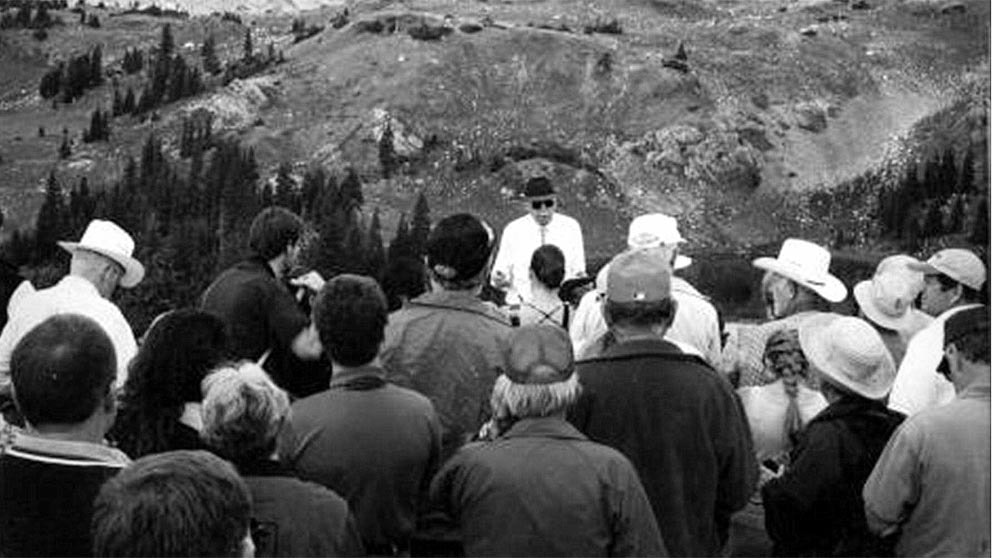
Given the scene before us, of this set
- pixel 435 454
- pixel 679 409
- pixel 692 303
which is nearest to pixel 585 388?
pixel 679 409

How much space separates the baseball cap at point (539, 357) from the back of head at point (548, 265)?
348cm

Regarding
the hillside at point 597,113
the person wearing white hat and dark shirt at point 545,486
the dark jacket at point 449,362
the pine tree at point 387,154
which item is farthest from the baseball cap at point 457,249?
the pine tree at point 387,154

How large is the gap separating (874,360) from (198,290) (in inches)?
2390

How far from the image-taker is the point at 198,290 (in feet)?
209

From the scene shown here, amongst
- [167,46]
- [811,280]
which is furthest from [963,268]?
[167,46]

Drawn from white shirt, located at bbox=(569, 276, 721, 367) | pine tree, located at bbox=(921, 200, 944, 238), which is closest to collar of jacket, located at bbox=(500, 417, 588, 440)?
white shirt, located at bbox=(569, 276, 721, 367)

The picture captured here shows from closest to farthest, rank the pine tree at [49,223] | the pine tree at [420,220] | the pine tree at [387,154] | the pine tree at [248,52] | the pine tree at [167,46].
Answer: the pine tree at [420,220], the pine tree at [49,223], the pine tree at [387,154], the pine tree at [248,52], the pine tree at [167,46]

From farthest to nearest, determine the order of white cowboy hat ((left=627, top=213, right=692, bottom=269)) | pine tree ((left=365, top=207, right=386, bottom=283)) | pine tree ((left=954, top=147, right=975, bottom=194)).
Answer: pine tree ((left=954, top=147, right=975, bottom=194)) → pine tree ((left=365, top=207, right=386, bottom=283)) → white cowboy hat ((left=627, top=213, right=692, bottom=269))

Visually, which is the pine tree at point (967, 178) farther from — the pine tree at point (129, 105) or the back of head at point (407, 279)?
the back of head at point (407, 279)

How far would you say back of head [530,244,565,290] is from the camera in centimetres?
819

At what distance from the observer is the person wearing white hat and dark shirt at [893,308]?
285 inches

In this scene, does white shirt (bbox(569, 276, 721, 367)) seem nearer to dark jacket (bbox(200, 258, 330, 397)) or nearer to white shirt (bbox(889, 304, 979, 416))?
white shirt (bbox(889, 304, 979, 416))

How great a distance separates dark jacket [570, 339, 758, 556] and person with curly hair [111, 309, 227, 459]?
1.42 metres

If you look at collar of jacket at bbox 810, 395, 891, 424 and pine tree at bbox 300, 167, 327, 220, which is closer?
collar of jacket at bbox 810, 395, 891, 424
